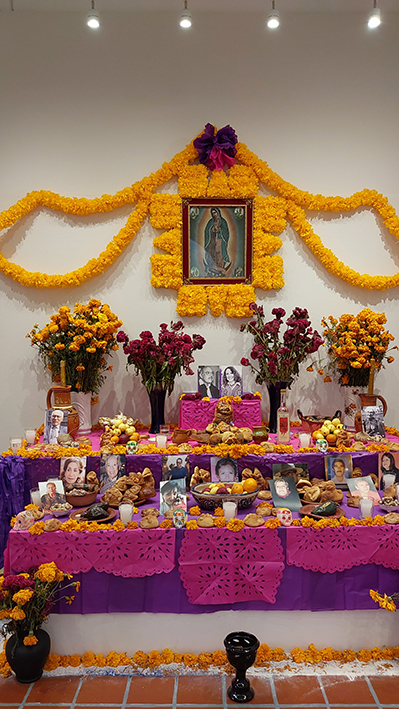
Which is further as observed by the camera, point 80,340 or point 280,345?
point 280,345

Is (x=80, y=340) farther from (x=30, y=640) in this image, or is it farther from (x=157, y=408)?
(x=30, y=640)

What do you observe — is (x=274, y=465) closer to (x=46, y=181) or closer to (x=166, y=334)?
(x=166, y=334)

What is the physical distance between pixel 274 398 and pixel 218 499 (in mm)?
1239

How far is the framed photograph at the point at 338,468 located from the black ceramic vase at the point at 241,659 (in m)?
1.28

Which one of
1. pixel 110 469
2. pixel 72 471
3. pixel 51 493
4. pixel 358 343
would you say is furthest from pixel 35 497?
pixel 358 343

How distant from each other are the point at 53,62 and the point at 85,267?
1722 mm

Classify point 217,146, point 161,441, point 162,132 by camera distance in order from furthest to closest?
1. point 162,132
2. point 217,146
3. point 161,441

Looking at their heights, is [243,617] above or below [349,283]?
below

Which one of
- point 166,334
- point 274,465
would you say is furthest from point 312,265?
point 274,465

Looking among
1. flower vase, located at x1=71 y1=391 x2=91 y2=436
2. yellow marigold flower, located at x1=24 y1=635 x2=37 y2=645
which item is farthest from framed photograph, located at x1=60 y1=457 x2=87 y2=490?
yellow marigold flower, located at x1=24 y1=635 x2=37 y2=645

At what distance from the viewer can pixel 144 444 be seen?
4.13 meters

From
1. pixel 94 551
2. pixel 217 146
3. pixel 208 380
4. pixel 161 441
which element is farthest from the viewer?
pixel 217 146

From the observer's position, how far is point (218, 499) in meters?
3.48

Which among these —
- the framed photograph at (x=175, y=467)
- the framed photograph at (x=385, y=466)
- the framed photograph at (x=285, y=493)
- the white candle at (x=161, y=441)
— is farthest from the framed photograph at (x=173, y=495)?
the framed photograph at (x=385, y=466)
